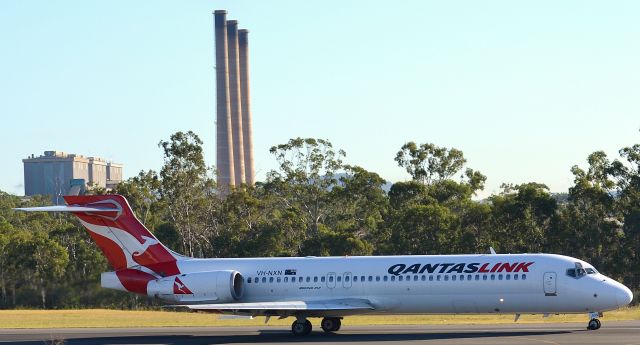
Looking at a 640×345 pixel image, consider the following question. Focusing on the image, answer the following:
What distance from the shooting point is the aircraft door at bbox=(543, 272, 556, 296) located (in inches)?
1487

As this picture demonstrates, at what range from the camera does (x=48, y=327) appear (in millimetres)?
47594

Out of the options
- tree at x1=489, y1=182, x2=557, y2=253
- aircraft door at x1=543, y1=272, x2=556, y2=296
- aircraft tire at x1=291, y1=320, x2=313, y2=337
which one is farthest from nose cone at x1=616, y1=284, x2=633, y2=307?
tree at x1=489, y1=182, x2=557, y2=253

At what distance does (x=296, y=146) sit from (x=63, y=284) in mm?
42640

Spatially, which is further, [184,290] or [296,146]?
[296,146]

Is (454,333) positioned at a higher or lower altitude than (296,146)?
lower

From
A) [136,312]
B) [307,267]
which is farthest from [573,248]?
[307,267]

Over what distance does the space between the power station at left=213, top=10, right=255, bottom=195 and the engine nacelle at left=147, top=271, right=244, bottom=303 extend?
3983 inches

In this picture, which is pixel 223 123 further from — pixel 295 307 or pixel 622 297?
pixel 622 297

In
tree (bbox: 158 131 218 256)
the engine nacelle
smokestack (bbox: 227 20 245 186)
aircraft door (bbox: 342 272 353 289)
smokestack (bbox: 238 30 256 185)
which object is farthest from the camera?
smokestack (bbox: 238 30 256 185)

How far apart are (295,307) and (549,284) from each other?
882 centimetres

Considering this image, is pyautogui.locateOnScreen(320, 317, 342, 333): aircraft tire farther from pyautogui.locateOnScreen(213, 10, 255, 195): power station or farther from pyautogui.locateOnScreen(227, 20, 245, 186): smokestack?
pyautogui.locateOnScreen(227, 20, 245, 186): smokestack

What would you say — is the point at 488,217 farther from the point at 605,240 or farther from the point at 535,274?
the point at 535,274

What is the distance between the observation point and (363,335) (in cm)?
3850

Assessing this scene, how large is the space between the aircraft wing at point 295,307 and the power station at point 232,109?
103 m
